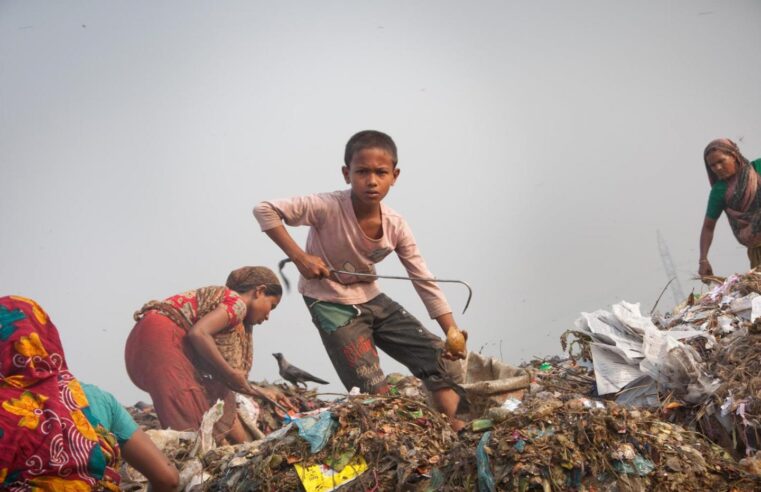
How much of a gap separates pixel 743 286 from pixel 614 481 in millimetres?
2302

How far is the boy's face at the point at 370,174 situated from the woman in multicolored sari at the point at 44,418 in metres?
1.47

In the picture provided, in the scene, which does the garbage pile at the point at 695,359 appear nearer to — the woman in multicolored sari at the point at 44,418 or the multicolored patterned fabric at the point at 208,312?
the multicolored patterned fabric at the point at 208,312

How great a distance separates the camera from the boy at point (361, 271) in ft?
9.77

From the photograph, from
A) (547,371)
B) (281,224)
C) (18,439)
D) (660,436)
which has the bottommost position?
(547,371)

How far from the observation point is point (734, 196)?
5.20 meters

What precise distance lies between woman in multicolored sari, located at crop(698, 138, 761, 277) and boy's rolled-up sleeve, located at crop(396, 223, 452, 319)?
9.37ft

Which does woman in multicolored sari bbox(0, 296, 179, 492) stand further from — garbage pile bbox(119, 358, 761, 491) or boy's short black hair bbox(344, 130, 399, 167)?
boy's short black hair bbox(344, 130, 399, 167)

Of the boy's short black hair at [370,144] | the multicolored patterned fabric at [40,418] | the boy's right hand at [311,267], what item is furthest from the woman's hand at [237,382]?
the multicolored patterned fabric at [40,418]

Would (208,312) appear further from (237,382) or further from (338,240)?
(338,240)

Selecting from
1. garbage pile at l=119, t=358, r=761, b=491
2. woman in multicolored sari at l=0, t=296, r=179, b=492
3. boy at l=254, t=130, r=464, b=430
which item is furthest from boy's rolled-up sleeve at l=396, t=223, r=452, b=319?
woman in multicolored sari at l=0, t=296, r=179, b=492

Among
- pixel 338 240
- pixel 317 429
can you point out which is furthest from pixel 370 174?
pixel 317 429

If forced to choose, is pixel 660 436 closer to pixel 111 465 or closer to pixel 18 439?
pixel 111 465

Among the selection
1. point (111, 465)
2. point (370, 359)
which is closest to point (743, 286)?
point (370, 359)

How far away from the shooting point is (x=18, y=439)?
1.70 metres
